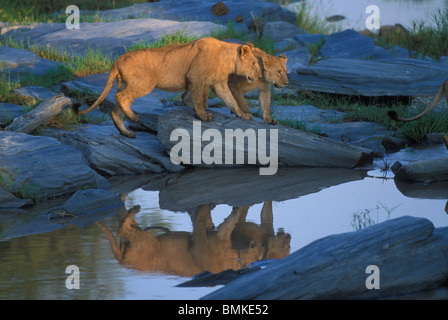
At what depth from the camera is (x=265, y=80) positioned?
28.6ft

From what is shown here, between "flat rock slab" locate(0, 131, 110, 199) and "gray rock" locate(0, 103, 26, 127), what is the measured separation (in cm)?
136

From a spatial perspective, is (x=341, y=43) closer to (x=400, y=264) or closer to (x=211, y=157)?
(x=211, y=157)

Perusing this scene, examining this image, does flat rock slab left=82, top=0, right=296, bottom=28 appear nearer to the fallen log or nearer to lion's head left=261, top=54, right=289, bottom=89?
the fallen log

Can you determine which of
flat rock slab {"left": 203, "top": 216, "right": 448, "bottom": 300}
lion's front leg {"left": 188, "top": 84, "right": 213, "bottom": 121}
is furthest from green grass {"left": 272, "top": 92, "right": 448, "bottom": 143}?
flat rock slab {"left": 203, "top": 216, "right": 448, "bottom": 300}

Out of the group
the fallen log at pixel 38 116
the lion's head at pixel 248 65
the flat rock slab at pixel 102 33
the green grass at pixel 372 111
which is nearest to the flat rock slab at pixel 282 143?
the lion's head at pixel 248 65

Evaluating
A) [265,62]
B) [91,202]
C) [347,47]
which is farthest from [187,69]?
[347,47]

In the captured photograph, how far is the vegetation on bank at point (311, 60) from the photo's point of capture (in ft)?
33.7

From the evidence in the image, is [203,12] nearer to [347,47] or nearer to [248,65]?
[347,47]

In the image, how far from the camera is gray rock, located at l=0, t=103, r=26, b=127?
9.64m

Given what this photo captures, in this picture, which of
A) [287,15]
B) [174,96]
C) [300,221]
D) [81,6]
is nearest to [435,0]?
[287,15]

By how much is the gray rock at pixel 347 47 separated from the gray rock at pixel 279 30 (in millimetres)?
1764

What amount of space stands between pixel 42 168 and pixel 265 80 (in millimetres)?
2842

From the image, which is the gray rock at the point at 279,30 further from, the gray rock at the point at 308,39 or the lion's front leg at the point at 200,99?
the lion's front leg at the point at 200,99
